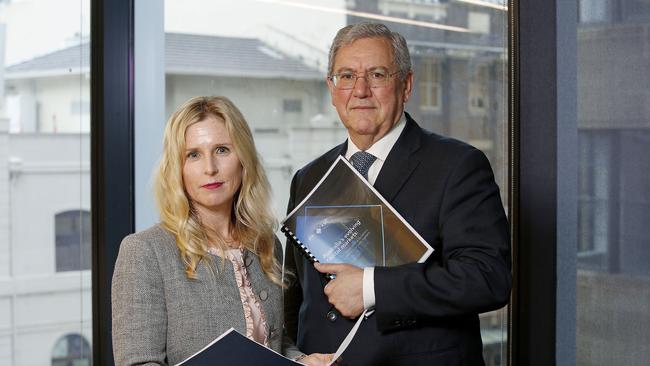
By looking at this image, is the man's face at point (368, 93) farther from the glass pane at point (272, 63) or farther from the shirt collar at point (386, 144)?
the glass pane at point (272, 63)

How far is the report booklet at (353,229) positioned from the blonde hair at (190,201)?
0.09m

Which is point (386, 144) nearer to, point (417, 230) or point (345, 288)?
point (417, 230)

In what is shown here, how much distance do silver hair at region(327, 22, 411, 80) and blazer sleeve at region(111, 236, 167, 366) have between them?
665 mm

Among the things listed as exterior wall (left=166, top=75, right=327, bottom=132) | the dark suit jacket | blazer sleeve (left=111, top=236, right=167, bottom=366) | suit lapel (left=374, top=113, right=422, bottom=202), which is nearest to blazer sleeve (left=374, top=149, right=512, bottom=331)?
the dark suit jacket

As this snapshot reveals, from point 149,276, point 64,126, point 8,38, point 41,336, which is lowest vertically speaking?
point 41,336

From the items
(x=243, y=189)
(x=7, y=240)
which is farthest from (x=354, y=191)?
(x=7, y=240)

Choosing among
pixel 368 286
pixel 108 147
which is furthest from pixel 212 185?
pixel 108 147

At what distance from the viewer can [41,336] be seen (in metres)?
2.90

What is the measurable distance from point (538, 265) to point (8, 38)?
185 cm

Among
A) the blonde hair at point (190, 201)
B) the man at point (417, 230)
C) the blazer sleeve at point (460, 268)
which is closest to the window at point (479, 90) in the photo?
the man at point (417, 230)

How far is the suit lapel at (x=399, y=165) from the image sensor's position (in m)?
1.97

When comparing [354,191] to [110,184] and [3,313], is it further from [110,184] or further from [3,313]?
[3,313]

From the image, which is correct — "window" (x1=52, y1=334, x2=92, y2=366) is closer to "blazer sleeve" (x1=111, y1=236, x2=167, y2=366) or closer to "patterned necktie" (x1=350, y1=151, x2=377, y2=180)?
"blazer sleeve" (x1=111, y1=236, x2=167, y2=366)

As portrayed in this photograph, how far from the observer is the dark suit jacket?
71.1 inches
